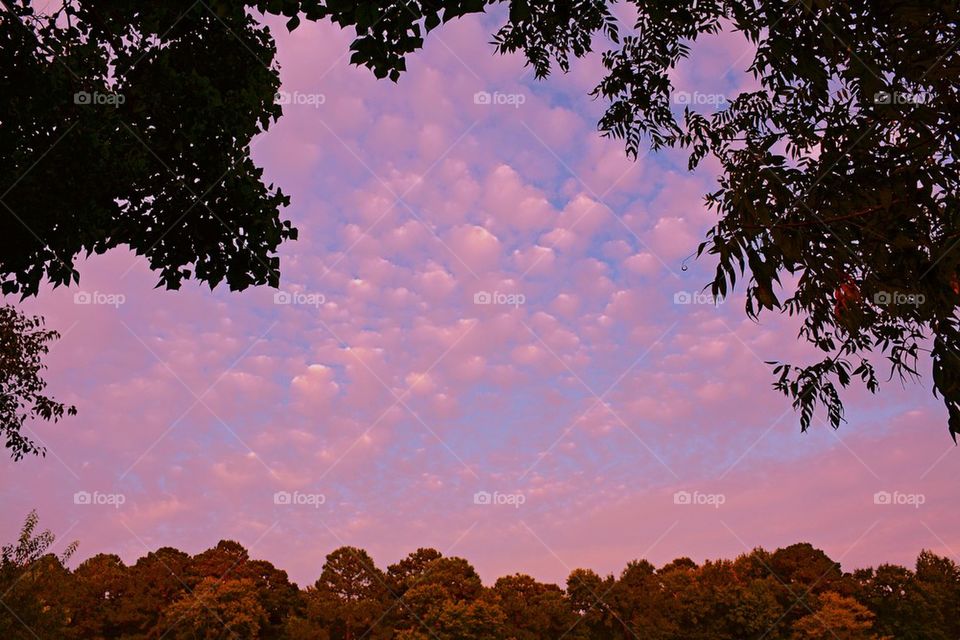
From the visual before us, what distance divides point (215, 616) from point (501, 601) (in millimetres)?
23229

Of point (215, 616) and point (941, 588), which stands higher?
point (941, 588)

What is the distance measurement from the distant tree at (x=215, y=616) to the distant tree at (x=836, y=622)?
44223 millimetres

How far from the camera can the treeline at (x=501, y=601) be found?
56.7m

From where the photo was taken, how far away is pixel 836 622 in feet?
191

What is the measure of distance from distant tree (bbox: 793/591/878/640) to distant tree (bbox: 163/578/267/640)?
44.2 metres

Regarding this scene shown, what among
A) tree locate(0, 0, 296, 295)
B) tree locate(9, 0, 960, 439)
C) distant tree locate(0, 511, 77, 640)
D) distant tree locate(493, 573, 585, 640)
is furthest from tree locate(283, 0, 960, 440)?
distant tree locate(493, 573, 585, 640)

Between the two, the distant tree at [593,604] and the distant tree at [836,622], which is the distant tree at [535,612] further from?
the distant tree at [836,622]

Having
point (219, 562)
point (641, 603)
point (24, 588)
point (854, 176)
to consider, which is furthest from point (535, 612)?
point (854, 176)

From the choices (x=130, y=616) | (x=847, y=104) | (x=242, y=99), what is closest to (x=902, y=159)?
(x=847, y=104)

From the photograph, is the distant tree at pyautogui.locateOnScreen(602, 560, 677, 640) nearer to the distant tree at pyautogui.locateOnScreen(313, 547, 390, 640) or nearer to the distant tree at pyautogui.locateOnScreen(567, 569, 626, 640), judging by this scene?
the distant tree at pyautogui.locateOnScreen(567, 569, 626, 640)

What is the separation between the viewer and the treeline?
186 feet

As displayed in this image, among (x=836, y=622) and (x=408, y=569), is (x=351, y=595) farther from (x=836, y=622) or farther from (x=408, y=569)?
(x=836, y=622)

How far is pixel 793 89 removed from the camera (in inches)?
381

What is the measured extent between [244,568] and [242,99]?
6135 centimetres
